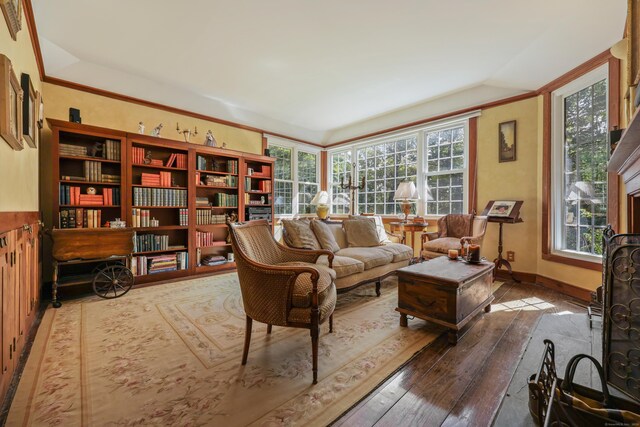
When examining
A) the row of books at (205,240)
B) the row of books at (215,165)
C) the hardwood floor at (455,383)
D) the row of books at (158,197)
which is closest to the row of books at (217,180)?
the row of books at (215,165)

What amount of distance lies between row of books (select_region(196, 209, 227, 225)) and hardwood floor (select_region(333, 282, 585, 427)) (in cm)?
350

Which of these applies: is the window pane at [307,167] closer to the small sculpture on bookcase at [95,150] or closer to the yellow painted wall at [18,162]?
the small sculpture on bookcase at [95,150]

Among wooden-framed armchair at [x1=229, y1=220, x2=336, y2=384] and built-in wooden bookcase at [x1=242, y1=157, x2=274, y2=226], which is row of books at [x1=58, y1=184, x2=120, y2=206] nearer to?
built-in wooden bookcase at [x1=242, y1=157, x2=274, y2=226]

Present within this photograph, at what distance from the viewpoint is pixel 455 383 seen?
1.51m

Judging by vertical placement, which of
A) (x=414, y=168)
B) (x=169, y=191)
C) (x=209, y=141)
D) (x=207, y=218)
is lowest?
(x=207, y=218)

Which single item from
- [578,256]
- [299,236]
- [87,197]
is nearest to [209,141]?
[87,197]

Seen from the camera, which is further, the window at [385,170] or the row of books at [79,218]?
the window at [385,170]

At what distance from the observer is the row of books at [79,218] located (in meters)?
2.96

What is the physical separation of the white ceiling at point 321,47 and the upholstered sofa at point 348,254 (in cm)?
200

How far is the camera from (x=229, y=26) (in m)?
2.56

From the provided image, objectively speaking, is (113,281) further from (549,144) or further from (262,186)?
(549,144)

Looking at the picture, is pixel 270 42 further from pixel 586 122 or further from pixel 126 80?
pixel 586 122

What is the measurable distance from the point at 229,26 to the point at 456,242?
12.1ft

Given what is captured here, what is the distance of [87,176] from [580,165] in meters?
5.88
